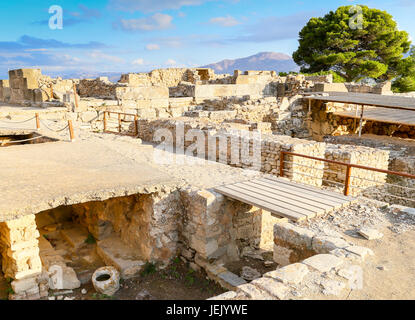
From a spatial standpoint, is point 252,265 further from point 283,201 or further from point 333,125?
point 333,125

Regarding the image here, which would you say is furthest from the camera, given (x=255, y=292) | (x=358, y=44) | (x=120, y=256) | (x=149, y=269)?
(x=358, y=44)

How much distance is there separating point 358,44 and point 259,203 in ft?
101

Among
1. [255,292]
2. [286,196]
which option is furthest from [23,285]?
[286,196]

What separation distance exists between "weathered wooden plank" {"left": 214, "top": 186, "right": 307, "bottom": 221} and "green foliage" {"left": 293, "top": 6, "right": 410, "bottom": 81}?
27207mm

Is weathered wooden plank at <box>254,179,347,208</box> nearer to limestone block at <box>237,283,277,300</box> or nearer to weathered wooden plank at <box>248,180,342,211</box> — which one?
weathered wooden plank at <box>248,180,342,211</box>

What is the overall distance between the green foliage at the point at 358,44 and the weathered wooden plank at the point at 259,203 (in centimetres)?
2721

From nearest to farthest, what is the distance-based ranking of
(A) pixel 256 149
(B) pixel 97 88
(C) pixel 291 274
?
(C) pixel 291 274, (A) pixel 256 149, (B) pixel 97 88

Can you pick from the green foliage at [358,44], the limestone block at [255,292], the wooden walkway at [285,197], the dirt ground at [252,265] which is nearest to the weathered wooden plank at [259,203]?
the wooden walkway at [285,197]

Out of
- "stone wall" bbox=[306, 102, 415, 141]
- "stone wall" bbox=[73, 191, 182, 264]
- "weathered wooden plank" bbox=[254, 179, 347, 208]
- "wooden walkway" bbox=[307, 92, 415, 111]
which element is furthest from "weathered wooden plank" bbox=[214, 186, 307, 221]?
"stone wall" bbox=[306, 102, 415, 141]

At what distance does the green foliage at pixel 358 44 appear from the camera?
2855cm

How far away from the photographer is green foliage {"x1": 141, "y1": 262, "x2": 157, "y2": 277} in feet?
18.1

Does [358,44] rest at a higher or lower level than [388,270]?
higher

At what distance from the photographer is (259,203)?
477cm
